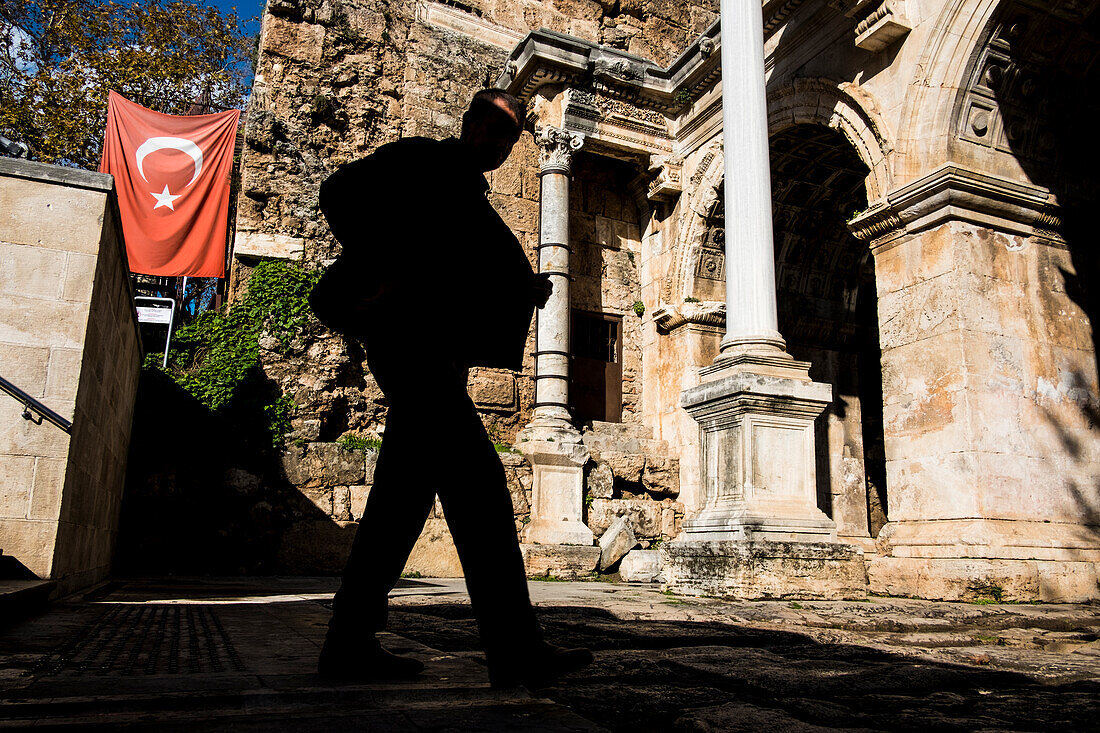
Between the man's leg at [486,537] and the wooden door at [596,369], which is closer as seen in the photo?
the man's leg at [486,537]

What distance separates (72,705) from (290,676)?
1.71 ft

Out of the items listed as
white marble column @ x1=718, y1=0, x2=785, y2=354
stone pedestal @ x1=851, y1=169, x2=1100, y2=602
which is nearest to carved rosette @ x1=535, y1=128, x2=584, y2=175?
white marble column @ x1=718, y1=0, x2=785, y2=354

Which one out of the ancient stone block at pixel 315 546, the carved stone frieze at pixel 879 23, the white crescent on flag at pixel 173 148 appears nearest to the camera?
the carved stone frieze at pixel 879 23

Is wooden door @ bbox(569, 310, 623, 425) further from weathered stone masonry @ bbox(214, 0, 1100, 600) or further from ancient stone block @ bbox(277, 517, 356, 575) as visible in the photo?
ancient stone block @ bbox(277, 517, 356, 575)

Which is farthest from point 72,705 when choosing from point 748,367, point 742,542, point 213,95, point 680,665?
point 213,95

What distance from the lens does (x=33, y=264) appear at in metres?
3.99

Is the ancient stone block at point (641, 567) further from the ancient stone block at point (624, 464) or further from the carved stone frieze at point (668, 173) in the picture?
the carved stone frieze at point (668, 173)

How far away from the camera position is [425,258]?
81.0 inches

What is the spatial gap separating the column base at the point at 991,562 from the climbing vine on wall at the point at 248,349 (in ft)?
25.2

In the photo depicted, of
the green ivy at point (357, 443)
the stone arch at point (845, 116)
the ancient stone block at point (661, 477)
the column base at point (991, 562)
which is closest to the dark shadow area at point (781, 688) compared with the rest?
the column base at point (991, 562)

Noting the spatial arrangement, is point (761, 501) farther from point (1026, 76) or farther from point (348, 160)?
point (348, 160)

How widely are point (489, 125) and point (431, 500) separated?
1.08m

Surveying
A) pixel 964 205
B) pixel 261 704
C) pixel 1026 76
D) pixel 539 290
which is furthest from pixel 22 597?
pixel 1026 76

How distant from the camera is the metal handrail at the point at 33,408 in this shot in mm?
3688
